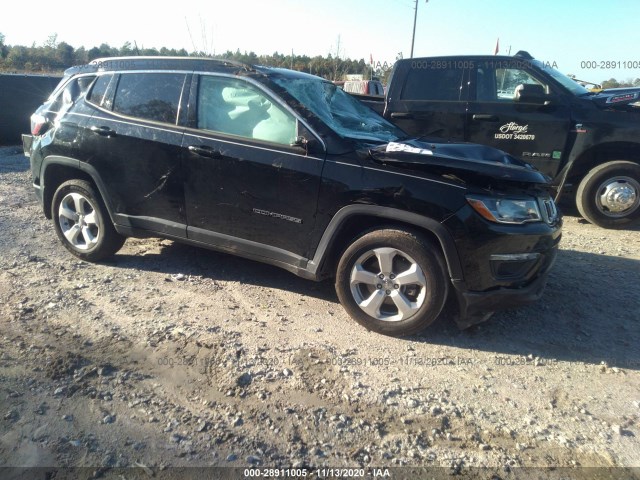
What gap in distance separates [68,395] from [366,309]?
198 centimetres

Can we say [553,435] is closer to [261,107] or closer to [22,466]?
[22,466]

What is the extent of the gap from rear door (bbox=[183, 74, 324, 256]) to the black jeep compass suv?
11 mm

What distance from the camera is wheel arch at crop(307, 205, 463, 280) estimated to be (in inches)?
130

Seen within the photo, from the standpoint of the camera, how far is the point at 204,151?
3.96 metres

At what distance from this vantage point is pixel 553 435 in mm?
2635

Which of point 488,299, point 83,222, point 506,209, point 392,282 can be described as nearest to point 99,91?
point 83,222

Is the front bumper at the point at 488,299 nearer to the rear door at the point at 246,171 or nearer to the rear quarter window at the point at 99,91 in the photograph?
the rear door at the point at 246,171

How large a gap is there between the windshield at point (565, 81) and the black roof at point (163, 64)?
4.29m

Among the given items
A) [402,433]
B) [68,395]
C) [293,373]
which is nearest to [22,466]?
[68,395]

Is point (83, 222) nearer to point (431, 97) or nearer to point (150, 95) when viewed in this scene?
point (150, 95)

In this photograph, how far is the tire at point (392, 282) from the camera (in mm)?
3361

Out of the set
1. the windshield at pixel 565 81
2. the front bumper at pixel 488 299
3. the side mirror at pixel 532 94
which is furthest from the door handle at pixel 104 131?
the windshield at pixel 565 81

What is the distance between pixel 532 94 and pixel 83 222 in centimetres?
541

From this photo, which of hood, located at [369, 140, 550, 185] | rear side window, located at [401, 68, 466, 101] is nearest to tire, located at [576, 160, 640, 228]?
rear side window, located at [401, 68, 466, 101]
